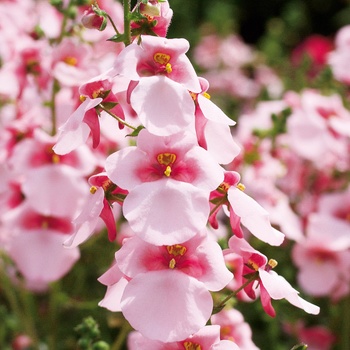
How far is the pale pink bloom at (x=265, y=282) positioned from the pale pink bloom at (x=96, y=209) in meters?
0.12

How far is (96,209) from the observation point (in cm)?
70

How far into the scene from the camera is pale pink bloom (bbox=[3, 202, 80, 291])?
1.13 meters

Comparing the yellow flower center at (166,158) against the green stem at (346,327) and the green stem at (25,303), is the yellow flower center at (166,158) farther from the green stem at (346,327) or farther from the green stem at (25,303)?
the green stem at (346,327)

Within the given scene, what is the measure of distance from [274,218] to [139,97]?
2.40 feet

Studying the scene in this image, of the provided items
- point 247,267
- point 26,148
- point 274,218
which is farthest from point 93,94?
point 274,218

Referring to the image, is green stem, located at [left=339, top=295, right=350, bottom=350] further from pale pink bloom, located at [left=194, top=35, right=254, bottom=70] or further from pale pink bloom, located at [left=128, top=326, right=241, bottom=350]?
pale pink bloom, located at [left=194, top=35, right=254, bottom=70]

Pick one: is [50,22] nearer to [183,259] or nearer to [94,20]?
[94,20]

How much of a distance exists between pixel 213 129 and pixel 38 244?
19.6 inches

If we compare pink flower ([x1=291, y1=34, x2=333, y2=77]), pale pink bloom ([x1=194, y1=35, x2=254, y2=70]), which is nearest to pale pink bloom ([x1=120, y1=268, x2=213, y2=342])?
pink flower ([x1=291, y1=34, x2=333, y2=77])

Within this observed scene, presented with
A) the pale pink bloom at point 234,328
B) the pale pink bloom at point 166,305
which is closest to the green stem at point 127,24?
the pale pink bloom at point 166,305

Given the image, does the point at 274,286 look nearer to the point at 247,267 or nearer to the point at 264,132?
the point at 247,267

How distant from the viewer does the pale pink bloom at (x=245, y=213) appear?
70 centimetres

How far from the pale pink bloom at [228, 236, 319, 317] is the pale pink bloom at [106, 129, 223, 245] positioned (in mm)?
96

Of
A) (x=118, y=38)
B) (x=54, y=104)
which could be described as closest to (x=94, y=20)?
(x=118, y=38)
